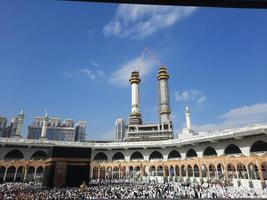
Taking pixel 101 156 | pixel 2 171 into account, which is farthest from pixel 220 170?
pixel 2 171

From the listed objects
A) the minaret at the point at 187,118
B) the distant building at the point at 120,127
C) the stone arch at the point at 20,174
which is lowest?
the stone arch at the point at 20,174

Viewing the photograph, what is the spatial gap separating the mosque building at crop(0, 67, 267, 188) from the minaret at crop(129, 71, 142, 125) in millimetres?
4448

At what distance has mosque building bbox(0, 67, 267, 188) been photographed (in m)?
28.4

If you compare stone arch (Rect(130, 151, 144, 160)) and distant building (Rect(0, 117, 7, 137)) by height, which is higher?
distant building (Rect(0, 117, 7, 137))

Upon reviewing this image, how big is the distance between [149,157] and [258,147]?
25.8 m

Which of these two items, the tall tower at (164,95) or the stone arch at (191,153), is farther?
the tall tower at (164,95)

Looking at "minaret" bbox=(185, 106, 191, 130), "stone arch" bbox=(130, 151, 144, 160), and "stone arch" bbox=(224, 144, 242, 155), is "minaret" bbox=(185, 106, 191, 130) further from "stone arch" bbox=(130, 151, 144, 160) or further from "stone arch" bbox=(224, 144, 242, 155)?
"stone arch" bbox=(224, 144, 242, 155)

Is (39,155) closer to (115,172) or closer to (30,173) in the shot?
(30,173)

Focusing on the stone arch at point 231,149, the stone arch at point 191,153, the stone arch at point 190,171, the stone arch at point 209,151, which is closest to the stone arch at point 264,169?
the stone arch at point 231,149

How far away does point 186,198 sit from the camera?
20.9m

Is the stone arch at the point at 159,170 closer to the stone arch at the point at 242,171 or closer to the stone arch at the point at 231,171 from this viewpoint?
the stone arch at the point at 231,171

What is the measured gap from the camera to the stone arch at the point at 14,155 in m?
44.5

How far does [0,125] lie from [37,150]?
75.4 meters

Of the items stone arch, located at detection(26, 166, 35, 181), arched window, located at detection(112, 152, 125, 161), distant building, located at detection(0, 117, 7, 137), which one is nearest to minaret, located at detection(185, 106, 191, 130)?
arched window, located at detection(112, 152, 125, 161)
